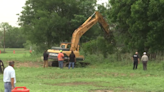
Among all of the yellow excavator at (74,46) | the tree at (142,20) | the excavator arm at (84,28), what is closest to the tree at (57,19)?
the excavator arm at (84,28)

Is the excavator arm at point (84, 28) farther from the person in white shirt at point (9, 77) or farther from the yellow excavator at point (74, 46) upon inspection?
the person in white shirt at point (9, 77)

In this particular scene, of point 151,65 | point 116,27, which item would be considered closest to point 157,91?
point 151,65

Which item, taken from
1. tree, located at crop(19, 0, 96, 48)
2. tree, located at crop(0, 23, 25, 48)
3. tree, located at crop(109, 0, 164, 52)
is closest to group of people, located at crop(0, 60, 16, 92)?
tree, located at crop(109, 0, 164, 52)

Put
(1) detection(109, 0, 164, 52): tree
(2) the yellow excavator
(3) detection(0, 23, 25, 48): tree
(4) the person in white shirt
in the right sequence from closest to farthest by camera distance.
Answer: (4) the person in white shirt
(1) detection(109, 0, 164, 52): tree
(2) the yellow excavator
(3) detection(0, 23, 25, 48): tree

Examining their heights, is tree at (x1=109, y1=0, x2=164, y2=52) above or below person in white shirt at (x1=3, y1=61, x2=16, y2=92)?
above

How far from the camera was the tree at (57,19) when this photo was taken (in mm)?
38156

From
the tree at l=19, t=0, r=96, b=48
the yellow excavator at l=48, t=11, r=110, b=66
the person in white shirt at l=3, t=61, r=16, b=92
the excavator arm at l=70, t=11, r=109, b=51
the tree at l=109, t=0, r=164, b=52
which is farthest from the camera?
the tree at l=19, t=0, r=96, b=48

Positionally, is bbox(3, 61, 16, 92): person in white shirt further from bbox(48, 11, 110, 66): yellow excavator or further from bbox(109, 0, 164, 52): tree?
bbox(109, 0, 164, 52): tree

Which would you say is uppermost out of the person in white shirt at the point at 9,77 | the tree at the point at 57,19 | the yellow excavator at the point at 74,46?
the tree at the point at 57,19

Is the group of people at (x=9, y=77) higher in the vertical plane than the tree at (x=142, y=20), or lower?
lower

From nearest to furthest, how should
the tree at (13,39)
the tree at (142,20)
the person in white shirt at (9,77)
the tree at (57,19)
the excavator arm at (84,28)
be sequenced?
the person in white shirt at (9,77) → the tree at (142,20) → the excavator arm at (84,28) → the tree at (57,19) → the tree at (13,39)

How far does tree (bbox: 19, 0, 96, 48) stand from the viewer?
38.2 metres

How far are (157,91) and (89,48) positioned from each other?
22087 mm

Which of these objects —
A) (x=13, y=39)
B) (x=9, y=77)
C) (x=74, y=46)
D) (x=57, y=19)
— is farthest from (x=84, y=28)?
(x=13, y=39)
